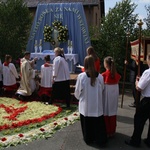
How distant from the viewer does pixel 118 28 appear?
1196 centimetres

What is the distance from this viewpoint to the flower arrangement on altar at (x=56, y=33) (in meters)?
13.9

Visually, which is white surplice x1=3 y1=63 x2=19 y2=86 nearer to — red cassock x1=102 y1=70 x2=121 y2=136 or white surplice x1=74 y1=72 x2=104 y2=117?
red cassock x1=102 y1=70 x2=121 y2=136

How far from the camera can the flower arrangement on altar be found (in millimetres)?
13883

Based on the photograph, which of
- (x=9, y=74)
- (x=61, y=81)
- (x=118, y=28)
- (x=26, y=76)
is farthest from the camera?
(x=118, y=28)

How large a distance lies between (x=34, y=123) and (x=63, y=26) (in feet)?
26.6

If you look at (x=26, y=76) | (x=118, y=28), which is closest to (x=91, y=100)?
(x=26, y=76)

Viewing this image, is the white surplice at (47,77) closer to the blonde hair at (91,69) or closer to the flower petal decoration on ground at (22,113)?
the flower petal decoration on ground at (22,113)

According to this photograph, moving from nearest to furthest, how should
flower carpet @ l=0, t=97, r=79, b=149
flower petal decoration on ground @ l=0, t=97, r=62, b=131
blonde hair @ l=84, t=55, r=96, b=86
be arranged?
1. blonde hair @ l=84, t=55, r=96, b=86
2. flower carpet @ l=0, t=97, r=79, b=149
3. flower petal decoration on ground @ l=0, t=97, r=62, b=131

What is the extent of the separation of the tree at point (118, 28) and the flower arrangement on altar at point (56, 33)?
2465 mm

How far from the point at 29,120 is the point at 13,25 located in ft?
27.9

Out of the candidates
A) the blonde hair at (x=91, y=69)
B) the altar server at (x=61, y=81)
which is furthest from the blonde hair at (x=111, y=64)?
the altar server at (x=61, y=81)

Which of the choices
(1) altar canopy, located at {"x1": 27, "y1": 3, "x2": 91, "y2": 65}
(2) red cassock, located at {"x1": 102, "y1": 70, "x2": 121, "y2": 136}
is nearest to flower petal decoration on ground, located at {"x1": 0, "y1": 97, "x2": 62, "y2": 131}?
(2) red cassock, located at {"x1": 102, "y1": 70, "x2": 121, "y2": 136}

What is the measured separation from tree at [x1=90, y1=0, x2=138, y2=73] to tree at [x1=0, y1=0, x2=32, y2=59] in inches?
184

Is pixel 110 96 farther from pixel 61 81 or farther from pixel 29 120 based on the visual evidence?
pixel 61 81
